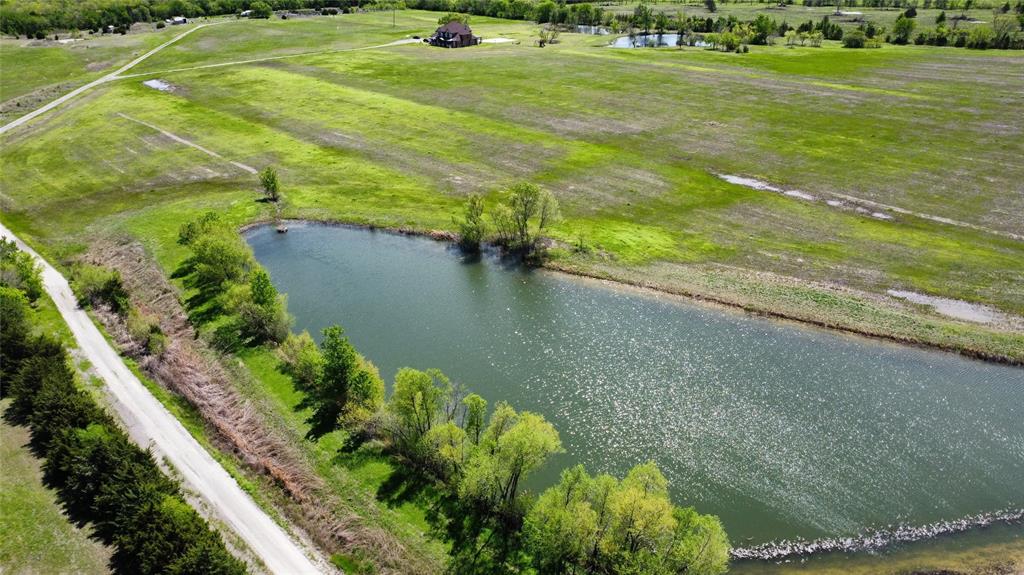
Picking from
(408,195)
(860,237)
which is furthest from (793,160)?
(408,195)

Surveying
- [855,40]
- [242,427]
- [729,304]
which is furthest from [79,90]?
[855,40]

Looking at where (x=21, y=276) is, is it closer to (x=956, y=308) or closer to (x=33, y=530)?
(x=33, y=530)

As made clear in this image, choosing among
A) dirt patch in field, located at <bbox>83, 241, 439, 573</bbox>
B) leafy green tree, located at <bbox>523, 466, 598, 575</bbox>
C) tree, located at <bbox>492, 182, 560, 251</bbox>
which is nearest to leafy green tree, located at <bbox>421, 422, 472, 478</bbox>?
dirt patch in field, located at <bbox>83, 241, 439, 573</bbox>

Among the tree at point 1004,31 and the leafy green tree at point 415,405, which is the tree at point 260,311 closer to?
the leafy green tree at point 415,405

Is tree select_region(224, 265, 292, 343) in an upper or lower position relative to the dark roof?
lower

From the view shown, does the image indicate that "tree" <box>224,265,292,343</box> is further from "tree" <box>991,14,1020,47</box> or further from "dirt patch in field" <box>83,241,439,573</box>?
"tree" <box>991,14,1020,47</box>

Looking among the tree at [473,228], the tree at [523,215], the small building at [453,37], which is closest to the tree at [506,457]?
the tree at [523,215]

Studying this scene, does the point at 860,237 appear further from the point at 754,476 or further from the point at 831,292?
the point at 754,476
